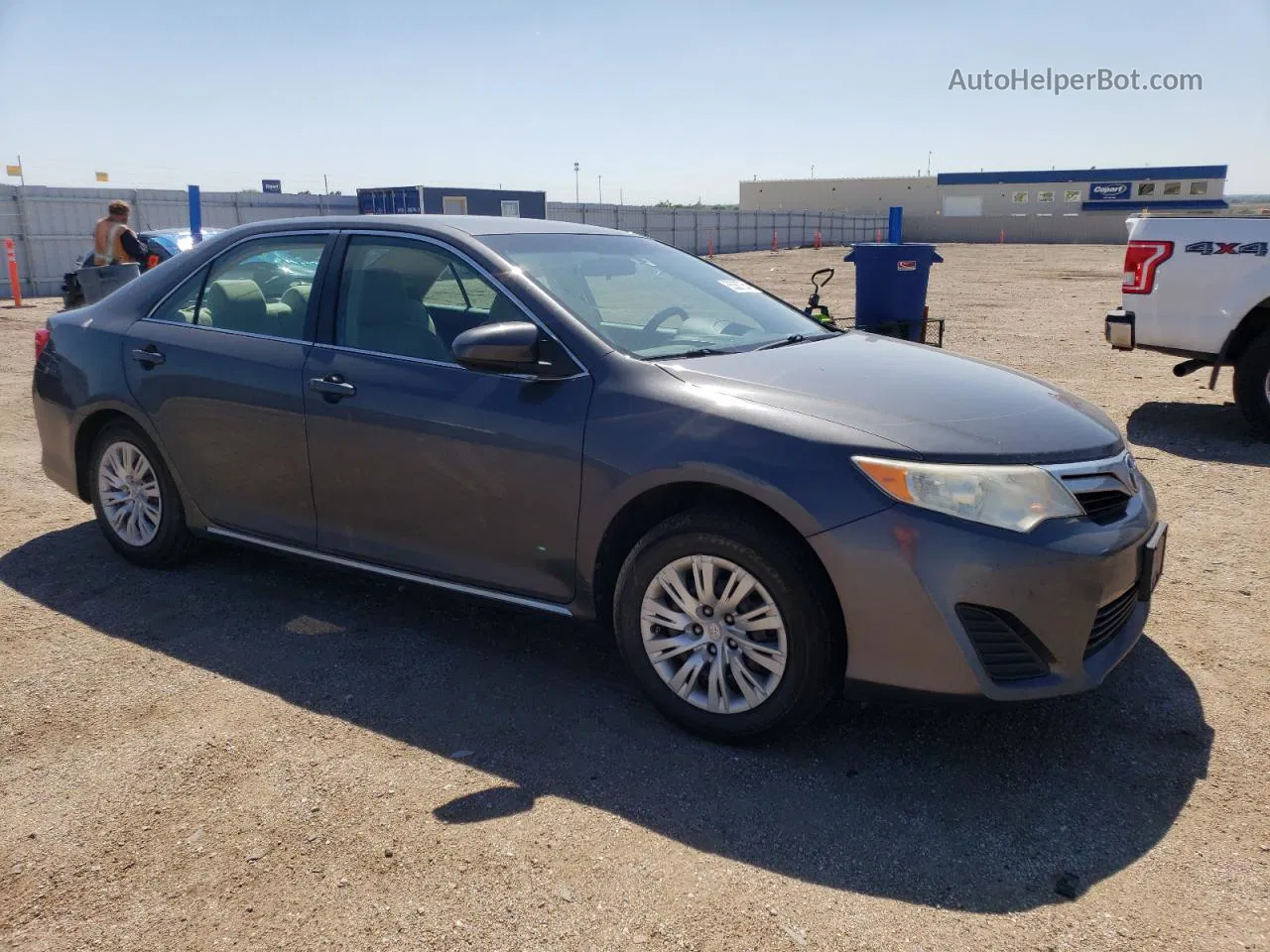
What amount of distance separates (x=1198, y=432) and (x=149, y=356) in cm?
745

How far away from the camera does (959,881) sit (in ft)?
8.76

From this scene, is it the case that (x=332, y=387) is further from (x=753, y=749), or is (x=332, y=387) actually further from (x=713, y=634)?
(x=753, y=749)

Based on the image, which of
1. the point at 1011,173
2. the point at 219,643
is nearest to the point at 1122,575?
the point at 219,643

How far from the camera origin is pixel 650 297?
4.27m

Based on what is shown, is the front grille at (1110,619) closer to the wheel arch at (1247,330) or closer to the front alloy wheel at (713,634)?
the front alloy wheel at (713,634)

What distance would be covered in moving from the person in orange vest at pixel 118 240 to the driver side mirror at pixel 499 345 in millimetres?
9923

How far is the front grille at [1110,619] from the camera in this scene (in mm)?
3115

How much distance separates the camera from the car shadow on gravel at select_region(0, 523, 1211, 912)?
281 centimetres

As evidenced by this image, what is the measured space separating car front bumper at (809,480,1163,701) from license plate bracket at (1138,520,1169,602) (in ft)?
0.90


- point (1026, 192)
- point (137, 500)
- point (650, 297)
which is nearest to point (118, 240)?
point (137, 500)

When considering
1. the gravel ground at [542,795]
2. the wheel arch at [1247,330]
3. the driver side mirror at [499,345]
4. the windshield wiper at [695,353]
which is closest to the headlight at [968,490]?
the gravel ground at [542,795]

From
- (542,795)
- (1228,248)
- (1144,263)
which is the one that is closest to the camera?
(542,795)

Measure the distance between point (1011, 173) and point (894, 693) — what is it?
239 feet

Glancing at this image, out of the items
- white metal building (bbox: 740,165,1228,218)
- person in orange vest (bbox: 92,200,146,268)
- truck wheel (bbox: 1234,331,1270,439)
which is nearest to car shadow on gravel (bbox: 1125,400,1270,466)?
truck wheel (bbox: 1234,331,1270,439)
